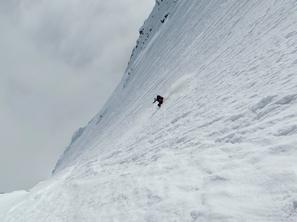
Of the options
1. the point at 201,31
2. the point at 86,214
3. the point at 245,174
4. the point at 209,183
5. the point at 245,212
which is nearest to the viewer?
the point at 245,212

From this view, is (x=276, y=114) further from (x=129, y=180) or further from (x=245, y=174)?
(x=129, y=180)

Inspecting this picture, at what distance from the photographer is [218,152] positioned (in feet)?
29.8

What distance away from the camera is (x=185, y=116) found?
14.5m

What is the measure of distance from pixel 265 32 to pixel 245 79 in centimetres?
410

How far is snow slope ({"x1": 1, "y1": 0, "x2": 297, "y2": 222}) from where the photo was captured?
6.88 m

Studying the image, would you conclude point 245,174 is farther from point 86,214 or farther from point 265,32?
point 265,32

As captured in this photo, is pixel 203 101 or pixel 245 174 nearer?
pixel 245 174

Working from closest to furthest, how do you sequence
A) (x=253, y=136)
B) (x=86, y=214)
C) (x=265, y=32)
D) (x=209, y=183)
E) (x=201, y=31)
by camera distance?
(x=209, y=183) → (x=253, y=136) → (x=86, y=214) → (x=265, y=32) → (x=201, y=31)

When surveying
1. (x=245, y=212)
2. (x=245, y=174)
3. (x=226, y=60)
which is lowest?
(x=245, y=212)

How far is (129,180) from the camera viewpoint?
1136 centimetres

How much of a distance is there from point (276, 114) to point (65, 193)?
344 inches

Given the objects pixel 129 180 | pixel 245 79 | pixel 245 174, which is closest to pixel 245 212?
pixel 245 174

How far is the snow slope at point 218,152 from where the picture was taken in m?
6.88

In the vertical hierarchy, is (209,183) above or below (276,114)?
below
